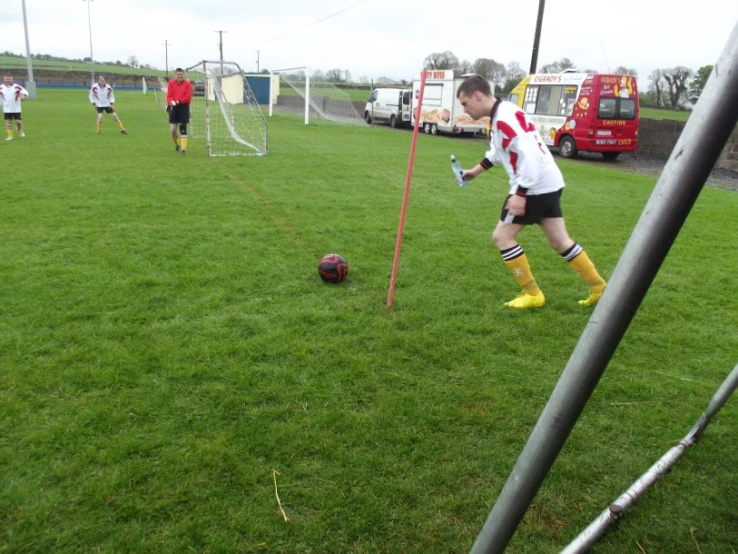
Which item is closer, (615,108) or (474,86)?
(474,86)

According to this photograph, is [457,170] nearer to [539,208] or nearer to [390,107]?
[539,208]

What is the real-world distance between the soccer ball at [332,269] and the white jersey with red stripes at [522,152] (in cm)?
184

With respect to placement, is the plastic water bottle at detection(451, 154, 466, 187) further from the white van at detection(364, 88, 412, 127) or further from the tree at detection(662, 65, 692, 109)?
the white van at detection(364, 88, 412, 127)

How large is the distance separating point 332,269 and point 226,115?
50.6 feet

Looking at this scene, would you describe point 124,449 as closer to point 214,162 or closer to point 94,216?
point 94,216

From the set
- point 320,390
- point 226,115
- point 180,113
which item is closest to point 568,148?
point 226,115

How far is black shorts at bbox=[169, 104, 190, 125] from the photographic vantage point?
14.1 metres

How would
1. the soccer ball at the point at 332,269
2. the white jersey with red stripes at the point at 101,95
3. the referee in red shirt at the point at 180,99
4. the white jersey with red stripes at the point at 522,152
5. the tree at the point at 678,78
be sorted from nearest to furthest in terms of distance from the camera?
the tree at the point at 678,78 → the white jersey with red stripes at the point at 522,152 → the soccer ball at the point at 332,269 → the referee in red shirt at the point at 180,99 → the white jersey with red stripes at the point at 101,95

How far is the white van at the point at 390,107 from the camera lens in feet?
98.8

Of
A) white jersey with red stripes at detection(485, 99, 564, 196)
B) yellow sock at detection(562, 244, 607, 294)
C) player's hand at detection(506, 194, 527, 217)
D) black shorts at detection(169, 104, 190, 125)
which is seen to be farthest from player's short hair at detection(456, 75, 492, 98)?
black shorts at detection(169, 104, 190, 125)

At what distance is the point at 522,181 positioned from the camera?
466cm

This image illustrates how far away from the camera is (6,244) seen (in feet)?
20.9

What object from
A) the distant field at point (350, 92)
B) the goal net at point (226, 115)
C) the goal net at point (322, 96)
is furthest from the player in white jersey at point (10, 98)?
the distant field at point (350, 92)

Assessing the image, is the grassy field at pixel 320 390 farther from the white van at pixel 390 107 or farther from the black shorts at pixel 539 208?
the white van at pixel 390 107
